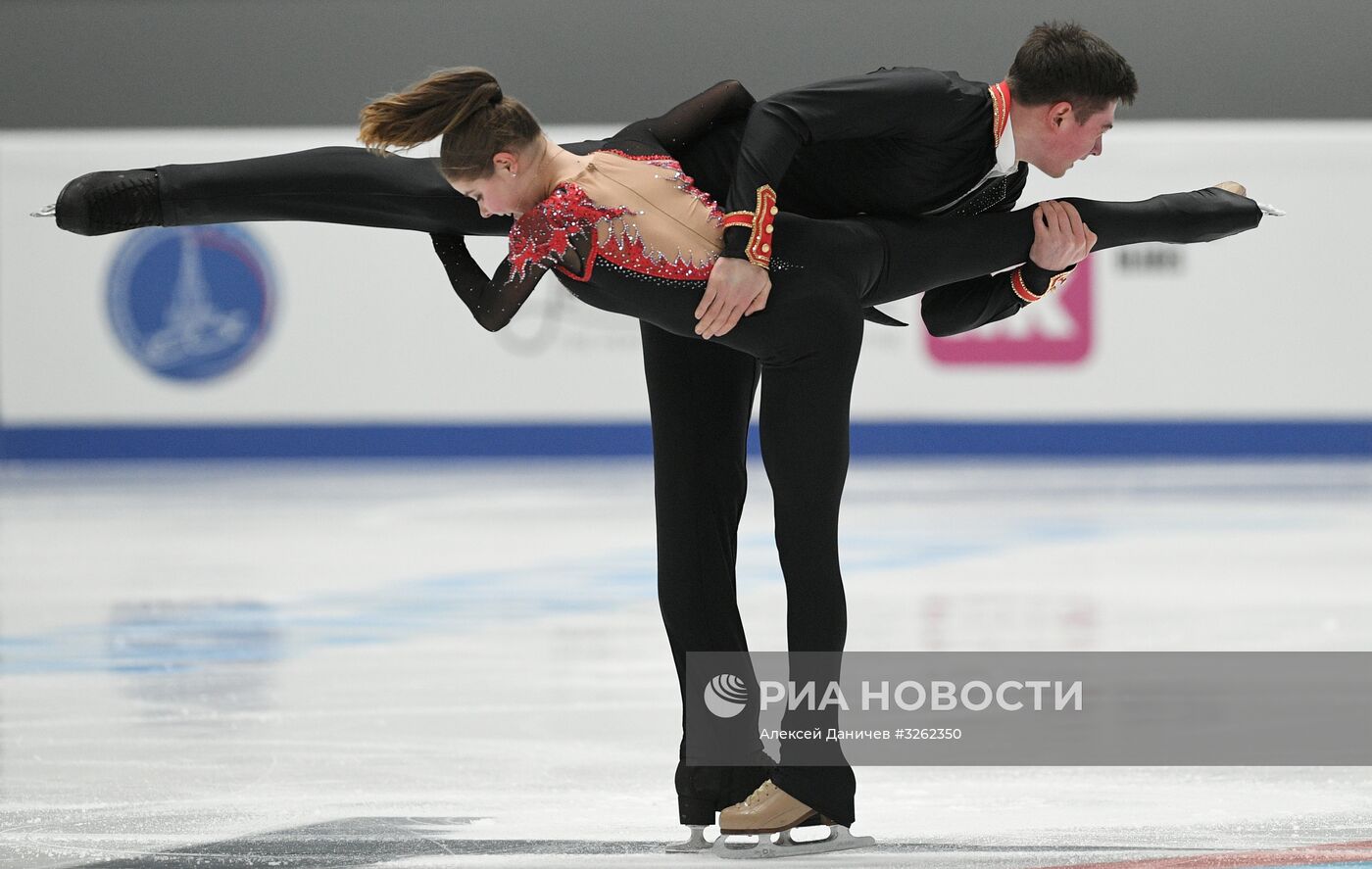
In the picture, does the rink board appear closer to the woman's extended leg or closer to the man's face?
the woman's extended leg

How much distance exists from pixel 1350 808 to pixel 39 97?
349 inches

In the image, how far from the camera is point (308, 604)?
14.5 ft

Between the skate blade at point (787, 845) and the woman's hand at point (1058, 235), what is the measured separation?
0.80 m

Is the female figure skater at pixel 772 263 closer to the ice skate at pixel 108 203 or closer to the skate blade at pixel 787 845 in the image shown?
the skate blade at pixel 787 845

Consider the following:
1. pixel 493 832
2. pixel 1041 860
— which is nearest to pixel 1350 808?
pixel 1041 860

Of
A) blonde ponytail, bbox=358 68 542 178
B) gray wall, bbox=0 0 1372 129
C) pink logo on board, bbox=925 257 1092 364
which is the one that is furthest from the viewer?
gray wall, bbox=0 0 1372 129

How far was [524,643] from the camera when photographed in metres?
3.82

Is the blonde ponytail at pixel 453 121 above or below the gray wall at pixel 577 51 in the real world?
below

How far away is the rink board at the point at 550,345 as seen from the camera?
8.16 metres

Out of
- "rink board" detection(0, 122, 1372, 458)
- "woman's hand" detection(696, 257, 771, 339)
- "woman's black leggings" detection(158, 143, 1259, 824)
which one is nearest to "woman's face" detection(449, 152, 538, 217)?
"woman's black leggings" detection(158, 143, 1259, 824)

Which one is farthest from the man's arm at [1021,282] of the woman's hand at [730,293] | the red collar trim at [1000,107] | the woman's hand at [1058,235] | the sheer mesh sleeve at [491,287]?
the sheer mesh sleeve at [491,287]

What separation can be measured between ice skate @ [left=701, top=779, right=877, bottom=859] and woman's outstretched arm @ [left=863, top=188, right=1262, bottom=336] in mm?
654

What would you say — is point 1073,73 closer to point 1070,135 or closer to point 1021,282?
point 1070,135

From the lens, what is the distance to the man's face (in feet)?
6.83
